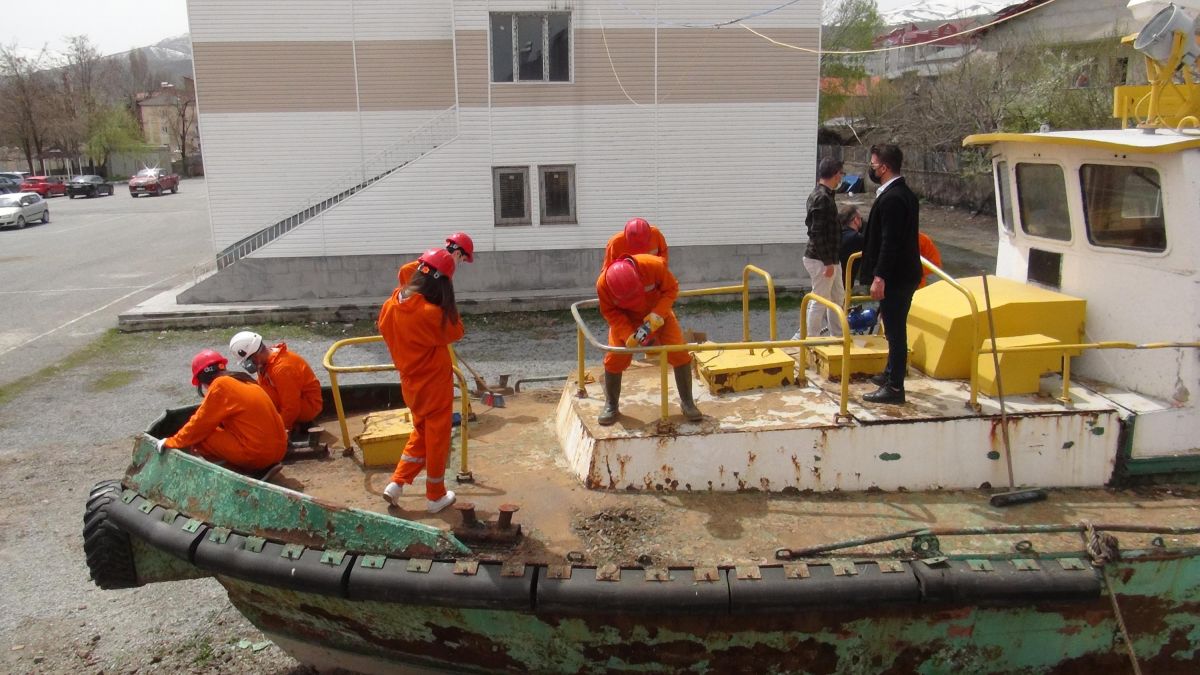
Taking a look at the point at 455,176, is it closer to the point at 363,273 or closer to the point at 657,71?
the point at 363,273

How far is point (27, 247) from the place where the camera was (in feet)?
72.0

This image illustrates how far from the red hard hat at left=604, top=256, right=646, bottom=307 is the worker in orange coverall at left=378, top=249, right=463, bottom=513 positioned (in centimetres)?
81

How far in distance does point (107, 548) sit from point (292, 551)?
1155 millimetres

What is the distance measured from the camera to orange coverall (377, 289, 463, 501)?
4016 mm

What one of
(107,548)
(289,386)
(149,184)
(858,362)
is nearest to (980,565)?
(858,362)

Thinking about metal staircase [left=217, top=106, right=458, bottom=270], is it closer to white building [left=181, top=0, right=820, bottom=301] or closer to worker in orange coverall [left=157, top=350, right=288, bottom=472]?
white building [left=181, top=0, right=820, bottom=301]

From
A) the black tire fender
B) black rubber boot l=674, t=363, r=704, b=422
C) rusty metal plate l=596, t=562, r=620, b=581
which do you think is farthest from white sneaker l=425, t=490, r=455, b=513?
the black tire fender

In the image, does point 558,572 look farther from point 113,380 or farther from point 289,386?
point 113,380

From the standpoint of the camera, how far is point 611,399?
4.41m

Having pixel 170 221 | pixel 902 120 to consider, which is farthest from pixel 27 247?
pixel 902 120

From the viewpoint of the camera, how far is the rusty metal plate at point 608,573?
3439mm

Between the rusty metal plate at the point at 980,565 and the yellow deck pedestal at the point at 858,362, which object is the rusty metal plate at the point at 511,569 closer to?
the rusty metal plate at the point at 980,565

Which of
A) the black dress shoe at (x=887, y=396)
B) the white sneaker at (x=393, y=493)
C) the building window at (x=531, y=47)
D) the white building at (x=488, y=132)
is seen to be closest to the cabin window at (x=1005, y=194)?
the black dress shoe at (x=887, y=396)

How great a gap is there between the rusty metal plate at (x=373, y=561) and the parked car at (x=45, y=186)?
42.5m
